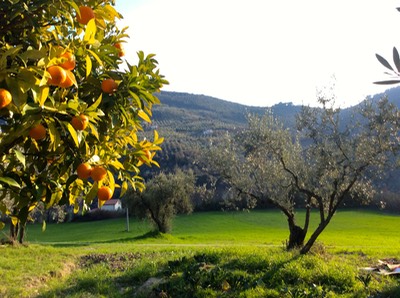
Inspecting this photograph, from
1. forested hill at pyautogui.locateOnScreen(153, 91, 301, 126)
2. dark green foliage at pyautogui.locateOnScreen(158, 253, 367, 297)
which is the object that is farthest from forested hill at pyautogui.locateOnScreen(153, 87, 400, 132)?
dark green foliage at pyautogui.locateOnScreen(158, 253, 367, 297)

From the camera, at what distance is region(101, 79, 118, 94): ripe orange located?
98.0 inches

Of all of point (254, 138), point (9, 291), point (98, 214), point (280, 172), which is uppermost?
point (254, 138)

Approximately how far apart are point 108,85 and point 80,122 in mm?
515

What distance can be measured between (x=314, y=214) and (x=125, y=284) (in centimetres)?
4539

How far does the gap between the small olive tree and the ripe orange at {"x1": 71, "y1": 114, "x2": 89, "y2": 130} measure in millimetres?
31769

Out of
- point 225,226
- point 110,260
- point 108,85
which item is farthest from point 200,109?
point 108,85

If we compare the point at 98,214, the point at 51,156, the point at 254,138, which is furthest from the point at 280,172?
the point at 98,214

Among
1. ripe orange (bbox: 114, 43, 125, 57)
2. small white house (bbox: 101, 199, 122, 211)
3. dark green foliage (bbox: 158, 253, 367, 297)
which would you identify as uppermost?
ripe orange (bbox: 114, 43, 125, 57)

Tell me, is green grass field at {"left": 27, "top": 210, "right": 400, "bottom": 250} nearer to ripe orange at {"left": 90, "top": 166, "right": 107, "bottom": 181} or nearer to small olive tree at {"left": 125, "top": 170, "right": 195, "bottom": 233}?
small olive tree at {"left": 125, "top": 170, "right": 195, "bottom": 233}

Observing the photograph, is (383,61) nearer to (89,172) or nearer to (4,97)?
(4,97)

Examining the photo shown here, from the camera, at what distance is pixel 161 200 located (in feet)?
111

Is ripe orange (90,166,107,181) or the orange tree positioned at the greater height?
the orange tree

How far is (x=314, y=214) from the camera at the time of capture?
167 feet

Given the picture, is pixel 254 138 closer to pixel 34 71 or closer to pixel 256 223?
pixel 34 71
